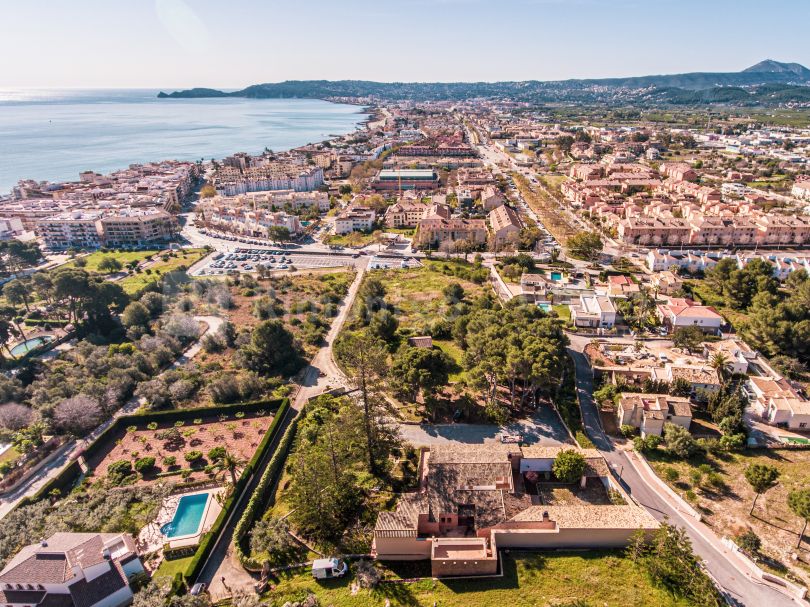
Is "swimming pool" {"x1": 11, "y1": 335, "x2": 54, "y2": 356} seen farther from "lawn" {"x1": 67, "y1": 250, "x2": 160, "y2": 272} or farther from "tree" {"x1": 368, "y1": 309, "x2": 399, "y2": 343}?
"tree" {"x1": 368, "y1": 309, "x2": 399, "y2": 343}

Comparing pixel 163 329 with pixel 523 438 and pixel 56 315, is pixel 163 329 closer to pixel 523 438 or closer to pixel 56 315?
pixel 56 315

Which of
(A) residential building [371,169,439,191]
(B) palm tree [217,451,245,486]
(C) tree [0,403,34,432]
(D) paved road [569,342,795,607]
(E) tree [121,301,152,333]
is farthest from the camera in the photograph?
(A) residential building [371,169,439,191]

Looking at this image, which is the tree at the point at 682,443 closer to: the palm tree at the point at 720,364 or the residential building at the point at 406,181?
the palm tree at the point at 720,364

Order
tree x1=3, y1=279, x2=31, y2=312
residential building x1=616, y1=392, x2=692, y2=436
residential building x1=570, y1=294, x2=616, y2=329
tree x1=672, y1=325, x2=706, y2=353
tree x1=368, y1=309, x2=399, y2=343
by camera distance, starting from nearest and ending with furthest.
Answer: residential building x1=616, y1=392, x2=692, y2=436
tree x1=672, y1=325, x2=706, y2=353
tree x1=368, y1=309, x2=399, y2=343
residential building x1=570, y1=294, x2=616, y2=329
tree x1=3, y1=279, x2=31, y2=312

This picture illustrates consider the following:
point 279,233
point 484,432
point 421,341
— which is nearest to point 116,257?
point 279,233

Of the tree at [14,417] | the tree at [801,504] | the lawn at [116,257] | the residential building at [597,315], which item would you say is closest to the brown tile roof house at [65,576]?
the tree at [14,417]

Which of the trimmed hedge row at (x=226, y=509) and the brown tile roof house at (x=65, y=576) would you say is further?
the trimmed hedge row at (x=226, y=509)

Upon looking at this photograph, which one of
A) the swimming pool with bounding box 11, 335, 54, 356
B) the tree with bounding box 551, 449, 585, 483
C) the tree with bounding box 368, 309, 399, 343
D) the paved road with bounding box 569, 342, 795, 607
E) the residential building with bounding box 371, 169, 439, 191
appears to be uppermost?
the residential building with bounding box 371, 169, 439, 191

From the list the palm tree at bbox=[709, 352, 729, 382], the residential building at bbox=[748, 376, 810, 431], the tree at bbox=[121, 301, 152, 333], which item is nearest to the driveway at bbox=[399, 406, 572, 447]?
the palm tree at bbox=[709, 352, 729, 382]
